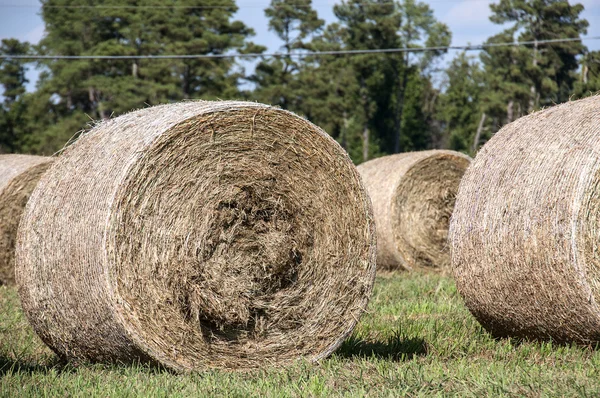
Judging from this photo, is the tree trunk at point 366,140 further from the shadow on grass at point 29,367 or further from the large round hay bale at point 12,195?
the shadow on grass at point 29,367

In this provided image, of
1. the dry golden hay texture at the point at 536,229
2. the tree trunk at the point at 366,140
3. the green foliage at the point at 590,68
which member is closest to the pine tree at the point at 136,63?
the tree trunk at the point at 366,140

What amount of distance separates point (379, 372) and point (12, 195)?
24.6ft

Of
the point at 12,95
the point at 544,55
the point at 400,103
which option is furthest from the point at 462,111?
the point at 12,95

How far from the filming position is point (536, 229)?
6934 mm

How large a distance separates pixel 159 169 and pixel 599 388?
326cm

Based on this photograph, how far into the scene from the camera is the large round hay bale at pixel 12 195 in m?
11.8

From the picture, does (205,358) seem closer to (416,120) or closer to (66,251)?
(66,251)

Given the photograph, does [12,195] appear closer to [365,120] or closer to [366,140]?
[366,140]

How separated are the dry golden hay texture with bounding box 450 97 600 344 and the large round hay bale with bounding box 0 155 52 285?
6449mm

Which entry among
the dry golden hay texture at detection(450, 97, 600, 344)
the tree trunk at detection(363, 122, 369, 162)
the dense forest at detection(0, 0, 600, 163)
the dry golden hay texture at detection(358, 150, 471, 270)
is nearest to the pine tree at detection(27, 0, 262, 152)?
the dense forest at detection(0, 0, 600, 163)

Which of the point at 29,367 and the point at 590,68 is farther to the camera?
the point at 590,68

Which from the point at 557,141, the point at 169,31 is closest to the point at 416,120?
the point at 169,31

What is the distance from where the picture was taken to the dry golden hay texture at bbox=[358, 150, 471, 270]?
13.5 metres

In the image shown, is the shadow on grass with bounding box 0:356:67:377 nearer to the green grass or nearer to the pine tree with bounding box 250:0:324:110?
the green grass
